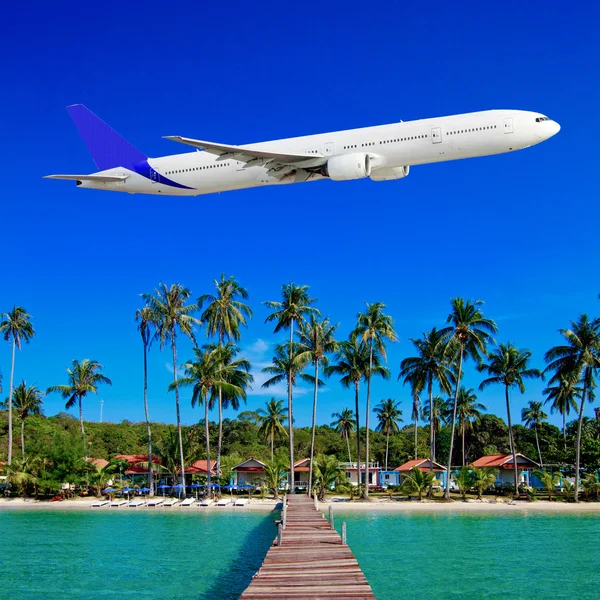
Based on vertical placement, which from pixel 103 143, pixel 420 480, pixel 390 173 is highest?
pixel 103 143

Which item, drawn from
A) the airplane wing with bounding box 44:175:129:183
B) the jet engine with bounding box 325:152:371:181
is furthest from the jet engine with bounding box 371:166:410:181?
the airplane wing with bounding box 44:175:129:183

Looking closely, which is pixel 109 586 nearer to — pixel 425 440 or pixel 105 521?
pixel 105 521

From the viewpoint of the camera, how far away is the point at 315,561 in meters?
18.9

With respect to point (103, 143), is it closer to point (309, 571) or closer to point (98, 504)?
point (98, 504)

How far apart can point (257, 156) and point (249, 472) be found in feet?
134

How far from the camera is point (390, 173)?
1351 inches

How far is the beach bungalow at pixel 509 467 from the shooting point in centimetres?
6769

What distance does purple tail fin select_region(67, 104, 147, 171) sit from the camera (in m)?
41.1

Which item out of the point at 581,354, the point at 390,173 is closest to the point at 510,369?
the point at 581,354

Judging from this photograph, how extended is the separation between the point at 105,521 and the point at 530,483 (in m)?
48.5

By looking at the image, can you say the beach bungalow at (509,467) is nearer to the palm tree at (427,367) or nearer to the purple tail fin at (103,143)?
the palm tree at (427,367)

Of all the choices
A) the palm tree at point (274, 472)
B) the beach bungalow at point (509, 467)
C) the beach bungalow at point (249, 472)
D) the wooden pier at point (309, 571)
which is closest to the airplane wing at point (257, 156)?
the wooden pier at point (309, 571)

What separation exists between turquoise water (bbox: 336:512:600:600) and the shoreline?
4.68m

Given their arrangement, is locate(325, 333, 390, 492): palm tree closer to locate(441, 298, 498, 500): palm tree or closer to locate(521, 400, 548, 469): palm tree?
locate(441, 298, 498, 500): palm tree
